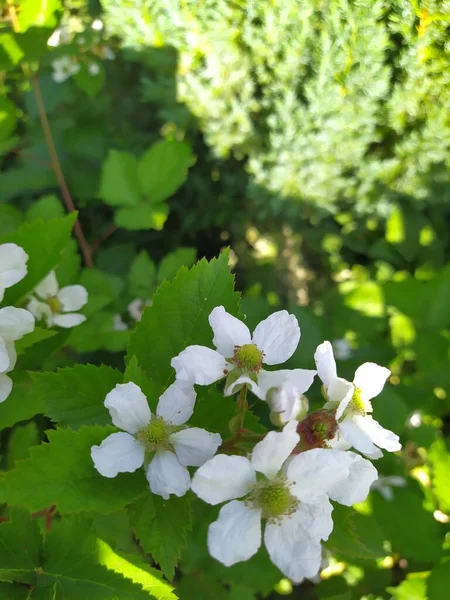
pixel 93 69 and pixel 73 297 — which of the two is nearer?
pixel 73 297

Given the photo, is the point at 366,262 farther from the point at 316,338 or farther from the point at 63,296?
the point at 63,296

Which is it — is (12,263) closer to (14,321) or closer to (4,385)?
(14,321)

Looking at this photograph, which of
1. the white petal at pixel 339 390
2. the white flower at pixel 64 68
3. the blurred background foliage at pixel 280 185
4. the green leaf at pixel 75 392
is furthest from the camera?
the white flower at pixel 64 68

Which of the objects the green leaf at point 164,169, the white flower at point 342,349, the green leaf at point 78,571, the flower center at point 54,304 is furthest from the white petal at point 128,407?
the white flower at point 342,349

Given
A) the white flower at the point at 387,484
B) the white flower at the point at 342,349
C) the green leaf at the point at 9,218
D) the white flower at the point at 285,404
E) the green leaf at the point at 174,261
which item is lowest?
the white flower at the point at 387,484

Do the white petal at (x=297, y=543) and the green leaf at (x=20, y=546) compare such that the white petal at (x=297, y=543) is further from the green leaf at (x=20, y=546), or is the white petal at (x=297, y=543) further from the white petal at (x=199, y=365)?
the green leaf at (x=20, y=546)

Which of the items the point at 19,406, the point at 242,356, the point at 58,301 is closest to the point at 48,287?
the point at 58,301

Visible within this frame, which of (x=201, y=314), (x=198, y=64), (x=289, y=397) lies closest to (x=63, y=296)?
(x=201, y=314)
